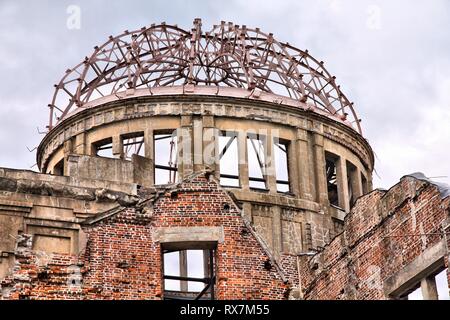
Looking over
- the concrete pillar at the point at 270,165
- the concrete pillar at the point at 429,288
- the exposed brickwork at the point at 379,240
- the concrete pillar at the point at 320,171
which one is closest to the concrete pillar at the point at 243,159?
the concrete pillar at the point at 270,165

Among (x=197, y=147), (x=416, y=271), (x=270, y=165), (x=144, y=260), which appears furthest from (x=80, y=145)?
(x=416, y=271)

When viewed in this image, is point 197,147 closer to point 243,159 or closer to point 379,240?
point 243,159

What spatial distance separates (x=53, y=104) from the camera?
39844 millimetres

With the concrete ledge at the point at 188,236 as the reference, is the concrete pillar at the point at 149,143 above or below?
above

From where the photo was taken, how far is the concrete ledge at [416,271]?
22.1 metres

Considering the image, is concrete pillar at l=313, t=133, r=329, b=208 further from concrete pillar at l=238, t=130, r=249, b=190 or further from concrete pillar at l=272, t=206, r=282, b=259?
concrete pillar at l=238, t=130, r=249, b=190

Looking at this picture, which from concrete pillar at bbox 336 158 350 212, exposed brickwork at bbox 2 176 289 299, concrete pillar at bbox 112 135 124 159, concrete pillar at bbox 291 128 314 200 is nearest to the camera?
exposed brickwork at bbox 2 176 289 299

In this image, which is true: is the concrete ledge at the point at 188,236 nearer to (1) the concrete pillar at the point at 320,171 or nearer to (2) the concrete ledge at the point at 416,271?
(2) the concrete ledge at the point at 416,271

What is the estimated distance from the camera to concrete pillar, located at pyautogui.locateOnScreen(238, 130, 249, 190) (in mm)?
37938

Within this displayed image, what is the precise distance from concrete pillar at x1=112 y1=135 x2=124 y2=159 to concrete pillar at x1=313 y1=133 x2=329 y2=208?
251 inches

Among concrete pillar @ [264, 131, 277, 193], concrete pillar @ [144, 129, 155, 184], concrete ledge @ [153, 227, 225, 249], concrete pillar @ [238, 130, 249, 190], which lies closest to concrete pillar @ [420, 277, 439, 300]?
concrete ledge @ [153, 227, 225, 249]

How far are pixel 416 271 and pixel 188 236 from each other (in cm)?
439

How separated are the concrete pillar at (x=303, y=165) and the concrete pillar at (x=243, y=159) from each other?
1.62 metres
